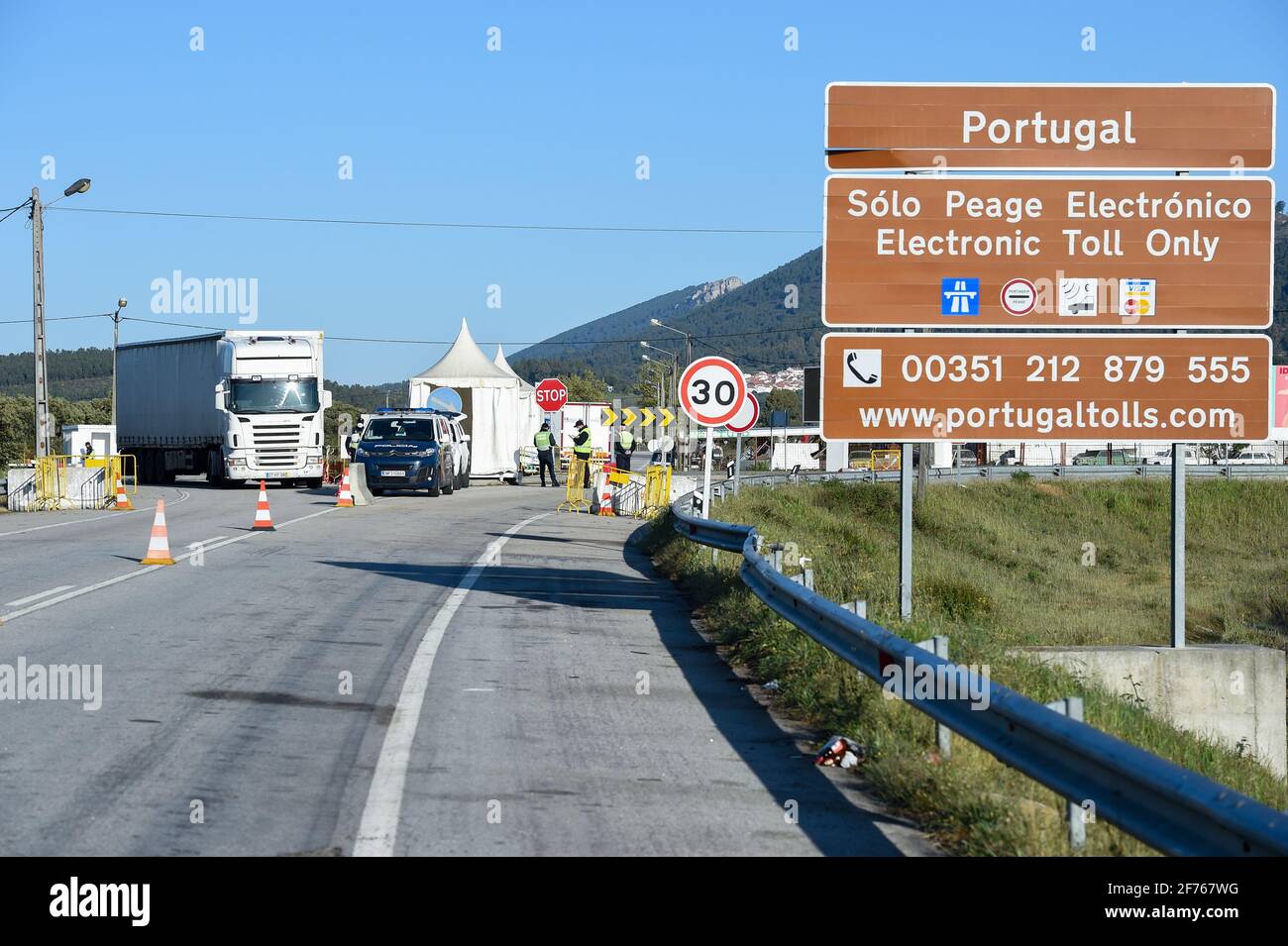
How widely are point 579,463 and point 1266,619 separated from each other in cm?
1608

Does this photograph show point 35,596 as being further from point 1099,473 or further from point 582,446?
point 1099,473

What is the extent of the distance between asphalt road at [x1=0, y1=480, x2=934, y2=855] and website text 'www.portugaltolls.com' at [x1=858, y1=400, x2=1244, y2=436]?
242 centimetres

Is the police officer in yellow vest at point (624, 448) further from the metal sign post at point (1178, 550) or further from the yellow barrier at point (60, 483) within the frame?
the metal sign post at point (1178, 550)

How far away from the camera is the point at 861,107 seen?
11.6 m

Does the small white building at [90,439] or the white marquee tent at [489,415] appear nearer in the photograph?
the small white building at [90,439]

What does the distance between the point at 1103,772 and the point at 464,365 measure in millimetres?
47847

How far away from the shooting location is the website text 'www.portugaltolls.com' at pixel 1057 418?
37.6 feet

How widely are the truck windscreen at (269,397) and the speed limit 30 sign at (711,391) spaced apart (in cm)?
2355

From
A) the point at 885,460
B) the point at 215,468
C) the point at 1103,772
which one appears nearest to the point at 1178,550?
the point at 1103,772

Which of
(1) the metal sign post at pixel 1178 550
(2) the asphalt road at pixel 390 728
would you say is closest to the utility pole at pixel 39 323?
(2) the asphalt road at pixel 390 728

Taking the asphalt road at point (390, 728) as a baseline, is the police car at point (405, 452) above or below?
above

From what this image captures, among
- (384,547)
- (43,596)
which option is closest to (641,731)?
(43,596)

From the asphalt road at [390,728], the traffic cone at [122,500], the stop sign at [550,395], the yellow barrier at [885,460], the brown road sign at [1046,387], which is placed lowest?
the asphalt road at [390,728]
